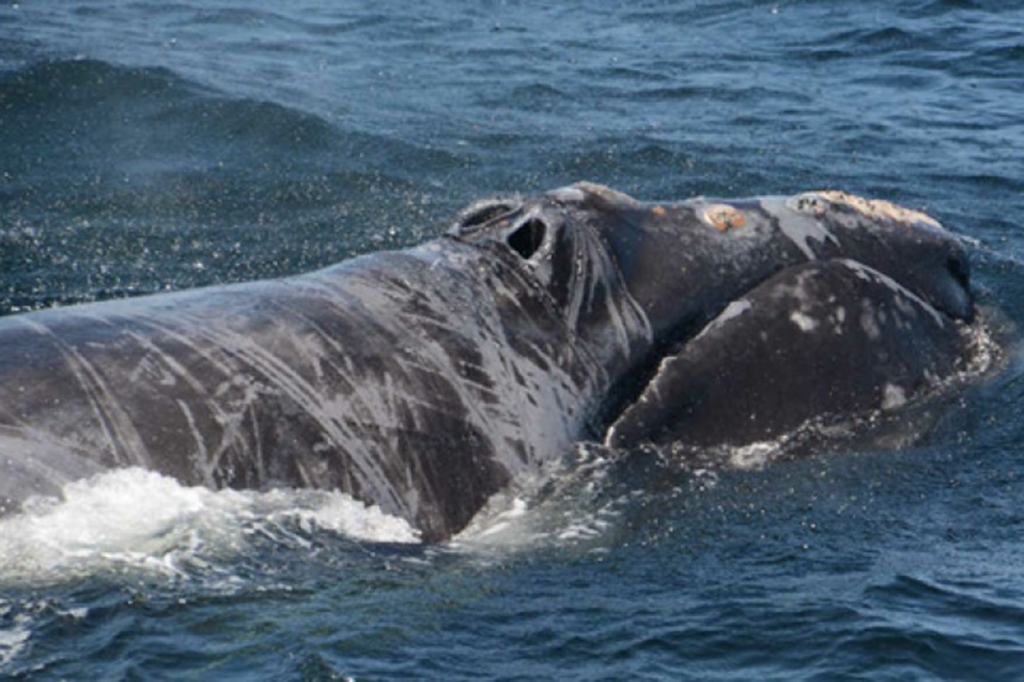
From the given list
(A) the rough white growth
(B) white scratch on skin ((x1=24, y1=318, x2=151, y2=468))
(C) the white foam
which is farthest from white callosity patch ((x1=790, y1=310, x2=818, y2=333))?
(B) white scratch on skin ((x1=24, y1=318, x2=151, y2=468))

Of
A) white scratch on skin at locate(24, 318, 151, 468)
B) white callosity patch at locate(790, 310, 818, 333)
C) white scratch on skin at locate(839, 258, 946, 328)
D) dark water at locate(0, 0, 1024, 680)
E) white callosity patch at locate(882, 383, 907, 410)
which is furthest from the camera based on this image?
white scratch on skin at locate(839, 258, 946, 328)

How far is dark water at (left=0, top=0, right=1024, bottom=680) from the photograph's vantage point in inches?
261

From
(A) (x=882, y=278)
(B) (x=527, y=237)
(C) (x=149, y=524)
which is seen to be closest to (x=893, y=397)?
(A) (x=882, y=278)

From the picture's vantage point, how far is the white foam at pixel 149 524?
6508 millimetres

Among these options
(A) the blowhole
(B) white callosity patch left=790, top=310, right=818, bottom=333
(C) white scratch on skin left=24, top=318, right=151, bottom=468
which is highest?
Result: (A) the blowhole

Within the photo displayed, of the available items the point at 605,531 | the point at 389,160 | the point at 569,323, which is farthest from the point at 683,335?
the point at 389,160

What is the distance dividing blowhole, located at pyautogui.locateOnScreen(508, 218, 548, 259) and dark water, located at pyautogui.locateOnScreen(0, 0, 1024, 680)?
42.7 inches

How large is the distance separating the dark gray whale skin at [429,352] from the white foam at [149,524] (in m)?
0.07

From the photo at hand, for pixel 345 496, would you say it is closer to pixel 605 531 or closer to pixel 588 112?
pixel 605 531

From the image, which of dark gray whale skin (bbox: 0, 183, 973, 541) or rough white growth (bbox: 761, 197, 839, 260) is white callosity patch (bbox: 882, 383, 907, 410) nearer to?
dark gray whale skin (bbox: 0, 183, 973, 541)

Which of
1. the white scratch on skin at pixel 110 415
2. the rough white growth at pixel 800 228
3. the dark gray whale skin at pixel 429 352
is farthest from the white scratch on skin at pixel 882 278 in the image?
the white scratch on skin at pixel 110 415

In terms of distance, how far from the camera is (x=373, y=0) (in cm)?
2428

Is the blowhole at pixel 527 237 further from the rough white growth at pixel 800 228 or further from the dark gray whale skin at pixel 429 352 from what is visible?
the rough white growth at pixel 800 228

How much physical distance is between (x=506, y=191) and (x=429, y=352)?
25.1 feet
